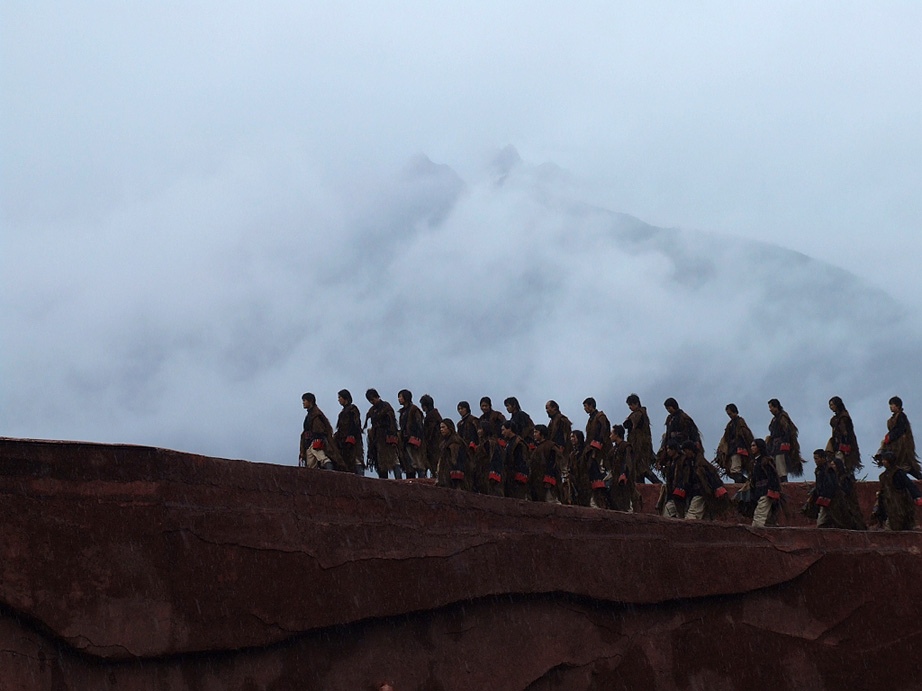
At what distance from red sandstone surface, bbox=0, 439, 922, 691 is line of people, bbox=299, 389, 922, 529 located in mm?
1879

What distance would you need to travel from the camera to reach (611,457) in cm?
1223

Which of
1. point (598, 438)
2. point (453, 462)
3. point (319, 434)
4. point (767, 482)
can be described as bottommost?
point (767, 482)

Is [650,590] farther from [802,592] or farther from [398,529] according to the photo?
[398,529]

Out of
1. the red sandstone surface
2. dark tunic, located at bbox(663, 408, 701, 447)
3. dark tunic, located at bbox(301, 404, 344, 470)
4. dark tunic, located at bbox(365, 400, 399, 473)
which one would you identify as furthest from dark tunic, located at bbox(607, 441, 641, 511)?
the red sandstone surface

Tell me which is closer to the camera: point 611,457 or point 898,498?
point 898,498

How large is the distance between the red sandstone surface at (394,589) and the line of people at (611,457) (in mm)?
1879

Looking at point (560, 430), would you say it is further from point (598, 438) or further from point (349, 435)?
point (349, 435)

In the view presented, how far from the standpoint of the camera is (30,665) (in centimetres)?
548

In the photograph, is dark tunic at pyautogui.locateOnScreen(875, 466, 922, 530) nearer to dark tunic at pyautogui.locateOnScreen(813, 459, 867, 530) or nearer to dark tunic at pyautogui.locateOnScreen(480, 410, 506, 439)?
dark tunic at pyautogui.locateOnScreen(813, 459, 867, 530)

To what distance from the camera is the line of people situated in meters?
10.4

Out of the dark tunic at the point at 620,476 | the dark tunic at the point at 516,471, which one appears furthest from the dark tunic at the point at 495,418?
the dark tunic at the point at 516,471

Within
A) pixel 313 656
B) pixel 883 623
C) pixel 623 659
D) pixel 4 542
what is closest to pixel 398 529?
pixel 313 656

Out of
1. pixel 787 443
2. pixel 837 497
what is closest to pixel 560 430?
pixel 787 443

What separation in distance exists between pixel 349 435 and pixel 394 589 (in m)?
6.32
